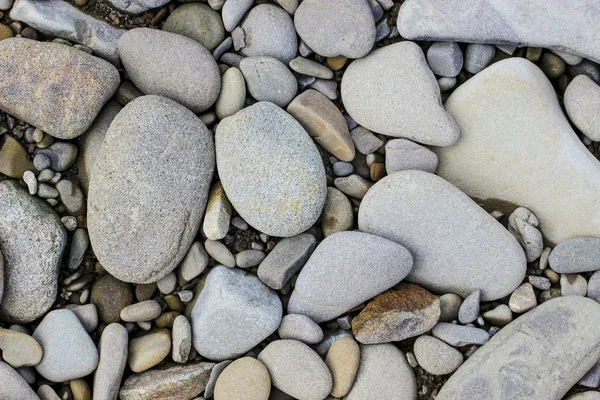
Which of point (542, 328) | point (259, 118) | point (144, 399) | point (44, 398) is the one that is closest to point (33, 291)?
point (44, 398)

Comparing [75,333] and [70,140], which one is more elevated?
[70,140]

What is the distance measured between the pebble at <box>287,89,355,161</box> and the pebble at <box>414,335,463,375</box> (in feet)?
2.69

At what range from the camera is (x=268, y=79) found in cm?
237

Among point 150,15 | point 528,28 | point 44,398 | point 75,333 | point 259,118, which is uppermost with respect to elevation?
point 528,28

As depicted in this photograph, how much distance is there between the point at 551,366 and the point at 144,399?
1.60 m

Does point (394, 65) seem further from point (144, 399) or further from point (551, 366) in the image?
point (144, 399)

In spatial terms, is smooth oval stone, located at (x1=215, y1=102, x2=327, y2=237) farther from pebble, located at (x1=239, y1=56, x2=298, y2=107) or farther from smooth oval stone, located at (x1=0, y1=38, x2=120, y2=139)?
smooth oval stone, located at (x1=0, y1=38, x2=120, y2=139)

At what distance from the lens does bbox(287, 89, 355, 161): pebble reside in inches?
93.3

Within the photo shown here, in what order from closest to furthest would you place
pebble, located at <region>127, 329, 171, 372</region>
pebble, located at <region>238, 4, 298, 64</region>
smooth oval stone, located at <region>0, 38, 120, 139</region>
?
smooth oval stone, located at <region>0, 38, 120, 139</region> → pebble, located at <region>127, 329, 171, 372</region> → pebble, located at <region>238, 4, 298, 64</region>

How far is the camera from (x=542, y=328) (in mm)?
2262

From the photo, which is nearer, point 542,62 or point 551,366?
point 551,366

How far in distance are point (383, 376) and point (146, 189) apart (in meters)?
1.20

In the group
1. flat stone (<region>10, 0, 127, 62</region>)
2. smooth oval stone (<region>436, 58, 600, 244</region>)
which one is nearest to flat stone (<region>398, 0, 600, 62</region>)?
smooth oval stone (<region>436, 58, 600, 244</region>)

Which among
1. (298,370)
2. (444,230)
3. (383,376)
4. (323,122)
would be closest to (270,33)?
(323,122)
